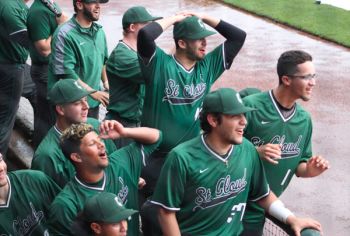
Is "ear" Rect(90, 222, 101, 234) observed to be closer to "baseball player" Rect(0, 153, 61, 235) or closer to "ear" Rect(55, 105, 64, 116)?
"baseball player" Rect(0, 153, 61, 235)

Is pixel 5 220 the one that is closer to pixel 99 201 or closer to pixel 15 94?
pixel 99 201

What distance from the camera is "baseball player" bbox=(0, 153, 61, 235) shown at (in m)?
3.76

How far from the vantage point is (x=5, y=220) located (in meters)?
3.77

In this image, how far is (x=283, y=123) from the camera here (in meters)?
4.16

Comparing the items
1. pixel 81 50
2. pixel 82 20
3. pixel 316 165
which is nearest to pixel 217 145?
pixel 316 165

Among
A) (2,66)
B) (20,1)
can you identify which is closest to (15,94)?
(2,66)

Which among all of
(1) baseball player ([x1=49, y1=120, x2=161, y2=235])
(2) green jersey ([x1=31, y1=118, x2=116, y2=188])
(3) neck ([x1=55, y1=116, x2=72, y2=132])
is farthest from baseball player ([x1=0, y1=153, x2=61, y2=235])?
(3) neck ([x1=55, y1=116, x2=72, y2=132])

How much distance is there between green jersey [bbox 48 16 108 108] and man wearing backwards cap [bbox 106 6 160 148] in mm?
211

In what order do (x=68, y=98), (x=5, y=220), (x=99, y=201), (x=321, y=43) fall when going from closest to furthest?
(x=99, y=201)
(x=5, y=220)
(x=68, y=98)
(x=321, y=43)

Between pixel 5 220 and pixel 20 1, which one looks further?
pixel 20 1

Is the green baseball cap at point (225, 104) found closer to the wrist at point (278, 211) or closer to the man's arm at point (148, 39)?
the wrist at point (278, 211)

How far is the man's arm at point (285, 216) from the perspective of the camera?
359 centimetres

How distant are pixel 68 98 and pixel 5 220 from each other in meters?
0.94

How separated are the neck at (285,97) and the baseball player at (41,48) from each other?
223 cm
